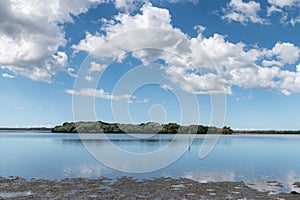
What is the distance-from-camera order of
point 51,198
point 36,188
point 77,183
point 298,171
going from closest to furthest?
point 51,198
point 36,188
point 77,183
point 298,171

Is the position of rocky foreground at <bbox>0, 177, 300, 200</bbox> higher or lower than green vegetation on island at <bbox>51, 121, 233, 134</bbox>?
lower

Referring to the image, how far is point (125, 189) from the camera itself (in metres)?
24.0

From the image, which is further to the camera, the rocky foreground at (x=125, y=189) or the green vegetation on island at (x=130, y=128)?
the green vegetation on island at (x=130, y=128)

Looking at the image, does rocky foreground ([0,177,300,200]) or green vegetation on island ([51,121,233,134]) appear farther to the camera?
green vegetation on island ([51,121,233,134])

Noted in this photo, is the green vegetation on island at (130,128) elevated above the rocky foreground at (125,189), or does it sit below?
above

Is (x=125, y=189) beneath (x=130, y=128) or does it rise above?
beneath

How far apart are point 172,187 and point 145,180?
4074 mm

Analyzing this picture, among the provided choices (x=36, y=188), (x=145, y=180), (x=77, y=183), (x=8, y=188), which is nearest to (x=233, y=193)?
(x=145, y=180)

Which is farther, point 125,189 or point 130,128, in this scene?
point 130,128

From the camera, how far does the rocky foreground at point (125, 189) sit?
21500 millimetres

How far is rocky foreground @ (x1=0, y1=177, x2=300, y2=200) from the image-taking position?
21.5m

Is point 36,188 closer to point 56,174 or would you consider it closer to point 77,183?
point 77,183

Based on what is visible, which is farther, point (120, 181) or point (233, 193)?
point (120, 181)

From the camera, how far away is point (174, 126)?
634 feet
